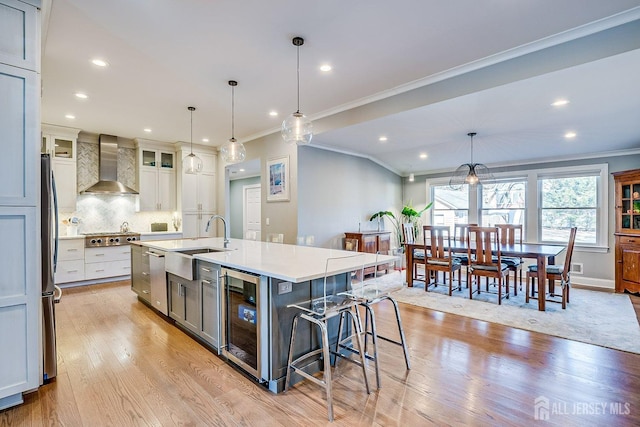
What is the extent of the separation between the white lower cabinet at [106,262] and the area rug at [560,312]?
5015 mm

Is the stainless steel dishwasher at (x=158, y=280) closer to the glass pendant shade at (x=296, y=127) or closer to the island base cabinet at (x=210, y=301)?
the island base cabinet at (x=210, y=301)

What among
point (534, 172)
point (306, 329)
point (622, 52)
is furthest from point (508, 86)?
point (534, 172)

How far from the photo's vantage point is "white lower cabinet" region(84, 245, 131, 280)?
554 centimetres

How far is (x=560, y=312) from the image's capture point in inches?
154

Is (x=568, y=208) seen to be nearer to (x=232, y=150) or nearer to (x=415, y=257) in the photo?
(x=415, y=257)

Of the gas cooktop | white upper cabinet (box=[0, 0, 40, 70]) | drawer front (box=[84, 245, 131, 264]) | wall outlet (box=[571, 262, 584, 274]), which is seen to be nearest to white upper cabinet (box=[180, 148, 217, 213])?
the gas cooktop

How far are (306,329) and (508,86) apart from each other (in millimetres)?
2985

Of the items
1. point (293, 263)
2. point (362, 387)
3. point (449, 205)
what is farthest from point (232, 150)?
point (449, 205)

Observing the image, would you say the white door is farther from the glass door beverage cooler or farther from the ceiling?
the glass door beverage cooler

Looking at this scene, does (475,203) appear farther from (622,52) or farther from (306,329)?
(306,329)

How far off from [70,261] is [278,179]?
389 cm

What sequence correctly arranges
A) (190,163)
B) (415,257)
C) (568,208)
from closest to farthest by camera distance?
(190,163), (415,257), (568,208)

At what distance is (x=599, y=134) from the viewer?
177 inches

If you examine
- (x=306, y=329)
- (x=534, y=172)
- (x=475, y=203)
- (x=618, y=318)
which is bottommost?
(x=618, y=318)
